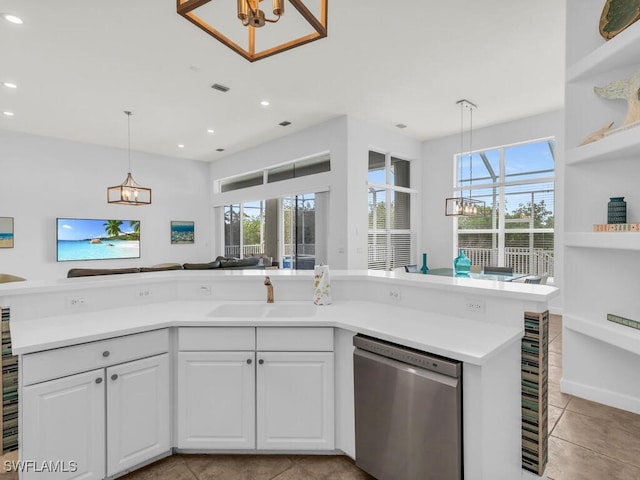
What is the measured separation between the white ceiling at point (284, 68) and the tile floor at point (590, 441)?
3299mm

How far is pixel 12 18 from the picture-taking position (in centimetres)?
291

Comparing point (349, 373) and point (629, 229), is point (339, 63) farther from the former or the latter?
point (349, 373)

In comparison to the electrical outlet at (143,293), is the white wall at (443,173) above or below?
above

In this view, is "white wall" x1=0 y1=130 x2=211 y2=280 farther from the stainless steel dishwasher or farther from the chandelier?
the stainless steel dishwasher

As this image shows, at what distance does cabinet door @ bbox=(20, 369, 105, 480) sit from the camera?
1551mm

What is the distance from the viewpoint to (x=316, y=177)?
19.1 feet

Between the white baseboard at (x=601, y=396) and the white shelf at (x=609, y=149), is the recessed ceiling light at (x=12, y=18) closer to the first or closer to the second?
the white shelf at (x=609, y=149)

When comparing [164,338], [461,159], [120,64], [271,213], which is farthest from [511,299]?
[271,213]

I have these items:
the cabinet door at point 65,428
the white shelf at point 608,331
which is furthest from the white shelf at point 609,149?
the cabinet door at point 65,428

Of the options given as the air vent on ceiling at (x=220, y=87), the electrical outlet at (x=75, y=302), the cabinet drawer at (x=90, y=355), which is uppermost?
the air vent on ceiling at (x=220, y=87)

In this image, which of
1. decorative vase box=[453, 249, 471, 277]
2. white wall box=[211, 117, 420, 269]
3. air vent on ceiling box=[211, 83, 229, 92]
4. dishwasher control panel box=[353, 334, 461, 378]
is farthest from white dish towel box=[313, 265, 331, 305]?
air vent on ceiling box=[211, 83, 229, 92]

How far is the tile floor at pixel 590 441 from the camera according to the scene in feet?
6.29

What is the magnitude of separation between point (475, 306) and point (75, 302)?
8.16ft

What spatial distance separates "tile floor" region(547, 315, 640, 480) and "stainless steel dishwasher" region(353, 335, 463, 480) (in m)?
0.93
